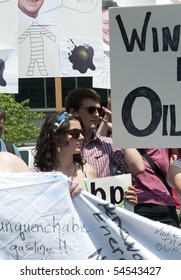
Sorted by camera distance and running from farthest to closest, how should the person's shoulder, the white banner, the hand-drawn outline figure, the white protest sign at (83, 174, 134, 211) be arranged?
the hand-drawn outline figure < the person's shoulder < the white protest sign at (83, 174, 134, 211) < the white banner

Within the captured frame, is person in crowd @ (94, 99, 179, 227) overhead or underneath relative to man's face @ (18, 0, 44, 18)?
underneath

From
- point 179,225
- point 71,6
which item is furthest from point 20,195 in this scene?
point 71,6

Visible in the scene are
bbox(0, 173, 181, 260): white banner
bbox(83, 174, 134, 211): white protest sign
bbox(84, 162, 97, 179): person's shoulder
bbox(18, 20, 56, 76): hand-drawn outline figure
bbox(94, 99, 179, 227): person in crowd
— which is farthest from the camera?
bbox(18, 20, 56, 76): hand-drawn outline figure

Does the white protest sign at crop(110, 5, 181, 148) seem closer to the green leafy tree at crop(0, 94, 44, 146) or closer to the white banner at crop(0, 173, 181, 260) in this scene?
the white banner at crop(0, 173, 181, 260)

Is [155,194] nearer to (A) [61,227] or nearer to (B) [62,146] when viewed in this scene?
(B) [62,146]

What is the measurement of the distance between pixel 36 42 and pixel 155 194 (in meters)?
2.00

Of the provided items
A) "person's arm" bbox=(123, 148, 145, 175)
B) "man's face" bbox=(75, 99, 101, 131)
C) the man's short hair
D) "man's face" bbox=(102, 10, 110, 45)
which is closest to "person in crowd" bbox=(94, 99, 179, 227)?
"person's arm" bbox=(123, 148, 145, 175)

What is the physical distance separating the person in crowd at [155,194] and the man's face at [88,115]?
38 centimetres

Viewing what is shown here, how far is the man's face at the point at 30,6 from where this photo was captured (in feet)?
17.7

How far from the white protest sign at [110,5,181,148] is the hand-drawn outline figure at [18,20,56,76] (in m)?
2.23

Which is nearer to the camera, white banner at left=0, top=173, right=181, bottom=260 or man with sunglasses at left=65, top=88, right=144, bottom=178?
white banner at left=0, top=173, right=181, bottom=260

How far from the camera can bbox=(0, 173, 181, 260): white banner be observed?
2.63 metres

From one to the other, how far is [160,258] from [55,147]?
96 centimetres

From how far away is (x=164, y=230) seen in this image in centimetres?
275
